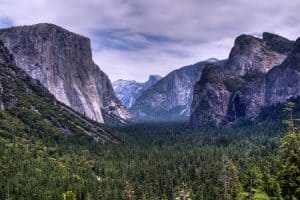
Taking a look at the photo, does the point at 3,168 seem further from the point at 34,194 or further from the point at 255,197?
the point at 255,197

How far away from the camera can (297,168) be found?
203ft

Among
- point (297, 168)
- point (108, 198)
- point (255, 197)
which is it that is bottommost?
point (108, 198)

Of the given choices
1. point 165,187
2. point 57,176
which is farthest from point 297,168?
point 57,176

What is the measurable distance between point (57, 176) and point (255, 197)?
12950 cm

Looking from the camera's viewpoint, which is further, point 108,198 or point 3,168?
point 3,168

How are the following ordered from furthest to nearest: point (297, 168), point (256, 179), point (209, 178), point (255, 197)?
point (209, 178)
point (256, 179)
point (255, 197)
point (297, 168)

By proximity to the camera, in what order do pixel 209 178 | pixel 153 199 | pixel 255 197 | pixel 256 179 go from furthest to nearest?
pixel 209 178 → pixel 153 199 → pixel 256 179 → pixel 255 197

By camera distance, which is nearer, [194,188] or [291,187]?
[291,187]

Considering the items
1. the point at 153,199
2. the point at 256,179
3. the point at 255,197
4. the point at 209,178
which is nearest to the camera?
the point at 255,197

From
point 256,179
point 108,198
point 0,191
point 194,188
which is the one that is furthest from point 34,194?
point 256,179

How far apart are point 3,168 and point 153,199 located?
7954 cm

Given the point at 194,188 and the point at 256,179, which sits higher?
the point at 256,179

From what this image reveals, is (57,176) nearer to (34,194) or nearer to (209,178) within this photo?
(34,194)

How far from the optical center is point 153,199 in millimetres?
153500
